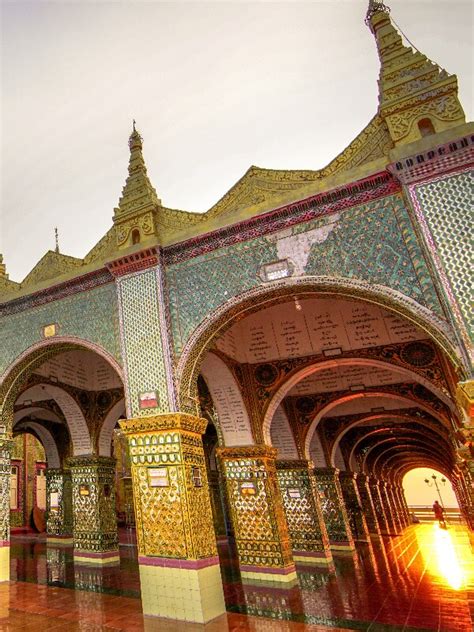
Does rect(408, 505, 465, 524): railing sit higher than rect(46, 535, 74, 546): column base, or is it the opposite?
rect(46, 535, 74, 546): column base

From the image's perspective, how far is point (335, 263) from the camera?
16.2ft

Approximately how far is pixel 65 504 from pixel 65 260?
777cm

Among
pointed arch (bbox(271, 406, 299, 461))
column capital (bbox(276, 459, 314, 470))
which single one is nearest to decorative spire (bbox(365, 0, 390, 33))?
pointed arch (bbox(271, 406, 299, 461))

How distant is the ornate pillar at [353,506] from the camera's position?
12594 mm

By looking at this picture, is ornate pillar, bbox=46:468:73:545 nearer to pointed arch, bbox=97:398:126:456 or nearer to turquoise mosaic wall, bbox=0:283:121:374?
pointed arch, bbox=97:398:126:456

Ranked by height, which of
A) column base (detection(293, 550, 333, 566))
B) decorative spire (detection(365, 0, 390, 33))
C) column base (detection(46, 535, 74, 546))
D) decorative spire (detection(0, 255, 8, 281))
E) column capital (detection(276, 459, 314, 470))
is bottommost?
column base (detection(293, 550, 333, 566))

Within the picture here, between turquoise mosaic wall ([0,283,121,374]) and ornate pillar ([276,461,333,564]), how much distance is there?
4902 mm

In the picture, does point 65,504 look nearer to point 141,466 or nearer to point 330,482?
point 330,482

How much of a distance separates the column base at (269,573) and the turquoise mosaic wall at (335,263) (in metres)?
3.80

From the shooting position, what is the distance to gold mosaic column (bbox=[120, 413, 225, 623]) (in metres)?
4.79

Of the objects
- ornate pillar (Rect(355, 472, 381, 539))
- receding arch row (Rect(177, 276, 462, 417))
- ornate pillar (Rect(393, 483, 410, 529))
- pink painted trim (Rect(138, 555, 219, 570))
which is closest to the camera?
receding arch row (Rect(177, 276, 462, 417))

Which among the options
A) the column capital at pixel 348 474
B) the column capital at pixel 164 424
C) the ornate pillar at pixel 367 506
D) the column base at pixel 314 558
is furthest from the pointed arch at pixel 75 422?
the ornate pillar at pixel 367 506

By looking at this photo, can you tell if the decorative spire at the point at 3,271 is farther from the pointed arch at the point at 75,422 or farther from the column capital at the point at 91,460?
the column capital at the point at 91,460

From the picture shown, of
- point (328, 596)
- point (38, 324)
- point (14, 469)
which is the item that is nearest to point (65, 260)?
point (38, 324)
